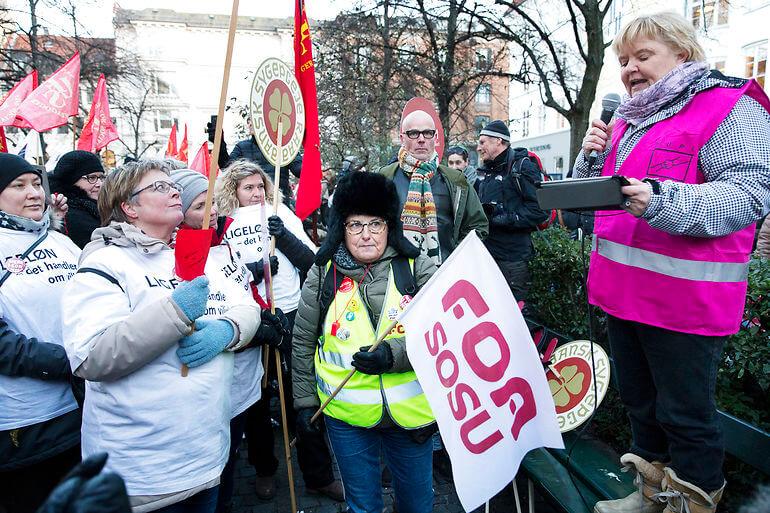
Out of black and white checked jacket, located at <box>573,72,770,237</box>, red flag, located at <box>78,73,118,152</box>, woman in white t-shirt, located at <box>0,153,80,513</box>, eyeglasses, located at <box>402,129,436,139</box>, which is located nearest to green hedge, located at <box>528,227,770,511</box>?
black and white checked jacket, located at <box>573,72,770,237</box>

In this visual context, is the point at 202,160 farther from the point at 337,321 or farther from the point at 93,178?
the point at 337,321

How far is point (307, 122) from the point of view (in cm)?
362

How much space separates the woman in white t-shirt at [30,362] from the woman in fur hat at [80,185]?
4.94 feet

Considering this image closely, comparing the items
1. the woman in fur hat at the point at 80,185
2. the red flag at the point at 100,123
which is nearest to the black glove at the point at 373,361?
the woman in fur hat at the point at 80,185

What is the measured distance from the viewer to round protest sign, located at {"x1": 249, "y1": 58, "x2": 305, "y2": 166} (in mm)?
3125

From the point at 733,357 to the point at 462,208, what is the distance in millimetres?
1950

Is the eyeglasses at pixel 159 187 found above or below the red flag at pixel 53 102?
below

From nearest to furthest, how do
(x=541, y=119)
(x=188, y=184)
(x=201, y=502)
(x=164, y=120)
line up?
Result: (x=201, y=502) → (x=188, y=184) → (x=541, y=119) → (x=164, y=120)

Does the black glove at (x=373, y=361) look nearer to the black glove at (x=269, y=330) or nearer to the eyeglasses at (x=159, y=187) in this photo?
the black glove at (x=269, y=330)

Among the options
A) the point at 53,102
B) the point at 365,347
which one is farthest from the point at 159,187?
the point at 53,102

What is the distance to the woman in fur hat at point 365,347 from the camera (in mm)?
2336

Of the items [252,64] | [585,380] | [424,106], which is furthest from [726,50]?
[252,64]

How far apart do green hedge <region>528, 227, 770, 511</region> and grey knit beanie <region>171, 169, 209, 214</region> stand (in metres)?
1.92

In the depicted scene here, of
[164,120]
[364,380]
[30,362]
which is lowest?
[364,380]
